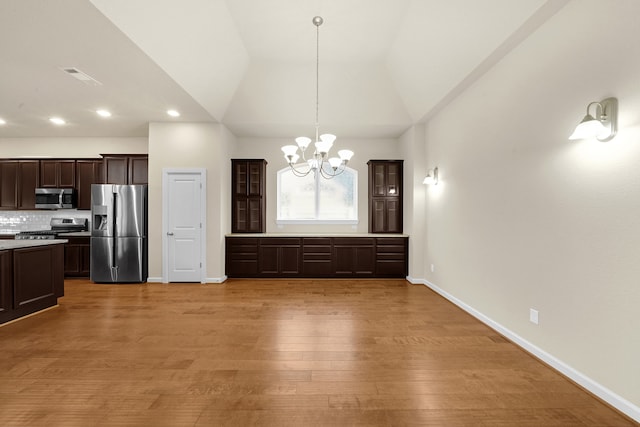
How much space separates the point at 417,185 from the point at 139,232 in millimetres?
5152

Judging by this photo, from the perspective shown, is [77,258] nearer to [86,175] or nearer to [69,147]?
[86,175]

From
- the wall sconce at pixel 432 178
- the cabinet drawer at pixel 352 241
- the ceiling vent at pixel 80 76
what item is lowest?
the cabinet drawer at pixel 352 241

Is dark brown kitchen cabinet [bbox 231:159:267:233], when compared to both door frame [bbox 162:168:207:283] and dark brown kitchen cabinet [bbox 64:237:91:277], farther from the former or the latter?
dark brown kitchen cabinet [bbox 64:237:91:277]

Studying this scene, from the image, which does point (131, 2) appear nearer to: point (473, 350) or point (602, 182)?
point (602, 182)

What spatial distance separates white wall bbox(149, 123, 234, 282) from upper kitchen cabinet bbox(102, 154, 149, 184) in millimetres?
661

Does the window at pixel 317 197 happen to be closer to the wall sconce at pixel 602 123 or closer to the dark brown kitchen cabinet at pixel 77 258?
the dark brown kitchen cabinet at pixel 77 258

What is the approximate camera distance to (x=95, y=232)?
5.24 metres

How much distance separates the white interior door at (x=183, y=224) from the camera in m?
5.28

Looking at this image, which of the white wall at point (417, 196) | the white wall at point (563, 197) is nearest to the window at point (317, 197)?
the white wall at point (417, 196)

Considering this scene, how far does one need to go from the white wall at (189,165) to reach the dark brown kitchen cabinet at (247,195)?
0.62 metres

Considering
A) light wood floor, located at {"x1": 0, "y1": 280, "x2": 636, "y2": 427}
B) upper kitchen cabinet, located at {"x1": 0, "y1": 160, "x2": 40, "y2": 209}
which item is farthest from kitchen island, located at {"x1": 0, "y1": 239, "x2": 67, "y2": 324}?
upper kitchen cabinet, located at {"x1": 0, "y1": 160, "x2": 40, "y2": 209}

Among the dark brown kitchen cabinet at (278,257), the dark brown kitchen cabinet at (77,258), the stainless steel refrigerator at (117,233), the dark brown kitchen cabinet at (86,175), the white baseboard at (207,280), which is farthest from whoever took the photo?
the dark brown kitchen cabinet at (86,175)

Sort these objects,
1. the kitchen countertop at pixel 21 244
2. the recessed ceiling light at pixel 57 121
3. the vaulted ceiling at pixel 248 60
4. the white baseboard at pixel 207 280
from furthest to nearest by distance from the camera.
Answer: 1. the white baseboard at pixel 207 280
2. the recessed ceiling light at pixel 57 121
3. the kitchen countertop at pixel 21 244
4. the vaulted ceiling at pixel 248 60

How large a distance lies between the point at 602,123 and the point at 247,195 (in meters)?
5.28
